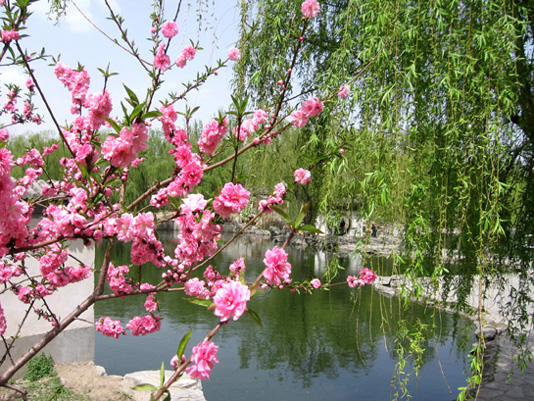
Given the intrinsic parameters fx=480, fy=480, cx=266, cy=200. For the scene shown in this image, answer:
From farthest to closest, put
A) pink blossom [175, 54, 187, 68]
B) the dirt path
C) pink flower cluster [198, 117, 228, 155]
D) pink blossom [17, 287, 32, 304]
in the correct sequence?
the dirt path < pink blossom [17, 287, 32, 304] < pink blossom [175, 54, 187, 68] < pink flower cluster [198, 117, 228, 155]

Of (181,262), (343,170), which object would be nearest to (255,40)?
(343,170)

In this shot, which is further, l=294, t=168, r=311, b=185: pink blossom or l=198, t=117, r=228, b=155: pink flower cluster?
l=294, t=168, r=311, b=185: pink blossom

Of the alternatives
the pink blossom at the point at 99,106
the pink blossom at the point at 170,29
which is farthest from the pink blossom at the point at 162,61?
the pink blossom at the point at 99,106

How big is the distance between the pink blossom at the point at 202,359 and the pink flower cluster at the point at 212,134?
0.53m

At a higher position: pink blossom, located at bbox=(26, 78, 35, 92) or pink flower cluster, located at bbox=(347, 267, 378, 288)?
pink blossom, located at bbox=(26, 78, 35, 92)

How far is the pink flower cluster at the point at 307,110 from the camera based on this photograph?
1290 mm

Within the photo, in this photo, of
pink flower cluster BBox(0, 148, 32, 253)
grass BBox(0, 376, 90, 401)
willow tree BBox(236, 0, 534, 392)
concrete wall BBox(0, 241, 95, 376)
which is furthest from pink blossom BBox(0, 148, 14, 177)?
concrete wall BBox(0, 241, 95, 376)

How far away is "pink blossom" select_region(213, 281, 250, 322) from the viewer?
78cm

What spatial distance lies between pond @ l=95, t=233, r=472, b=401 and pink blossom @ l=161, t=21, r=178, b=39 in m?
2.32

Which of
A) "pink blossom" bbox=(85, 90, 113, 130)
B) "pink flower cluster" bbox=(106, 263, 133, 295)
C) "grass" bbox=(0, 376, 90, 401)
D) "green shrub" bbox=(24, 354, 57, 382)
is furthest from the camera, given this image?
"green shrub" bbox=(24, 354, 57, 382)

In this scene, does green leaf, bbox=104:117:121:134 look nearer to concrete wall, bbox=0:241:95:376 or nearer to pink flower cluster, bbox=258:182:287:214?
pink flower cluster, bbox=258:182:287:214

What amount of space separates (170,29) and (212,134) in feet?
1.34

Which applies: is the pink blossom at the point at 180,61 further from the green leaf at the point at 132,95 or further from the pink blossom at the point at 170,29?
the green leaf at the point at 132,95

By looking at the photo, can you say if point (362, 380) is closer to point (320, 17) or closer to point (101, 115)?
point (320, 17)
